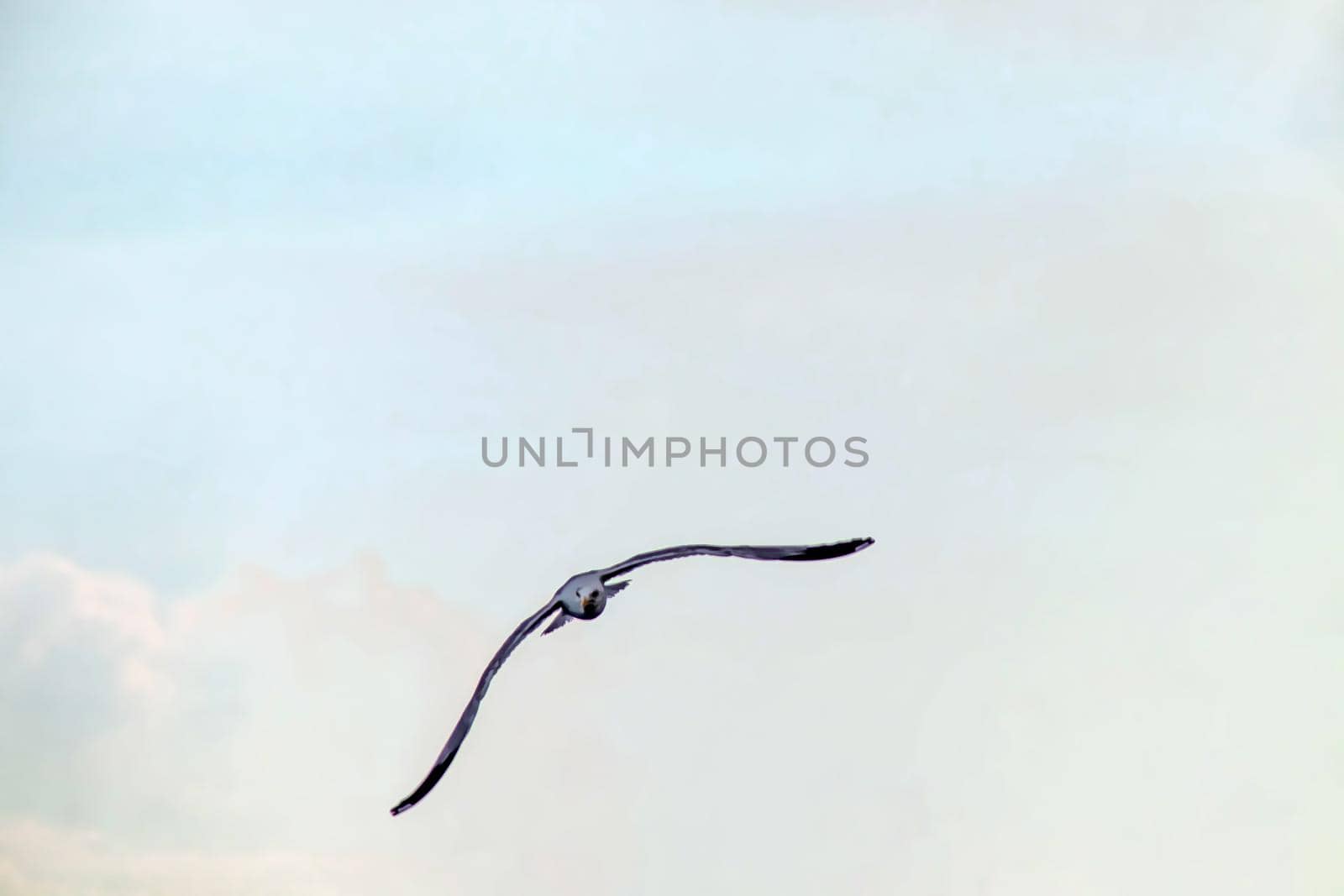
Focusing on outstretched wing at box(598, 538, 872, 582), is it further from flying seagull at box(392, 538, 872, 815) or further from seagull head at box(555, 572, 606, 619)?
seagull head at box(555, 572, 606, 619)

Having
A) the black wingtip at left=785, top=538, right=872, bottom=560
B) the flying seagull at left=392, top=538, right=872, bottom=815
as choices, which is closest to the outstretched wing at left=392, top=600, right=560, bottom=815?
the flying seagull at left=392, top=538, right=872, bottom=815

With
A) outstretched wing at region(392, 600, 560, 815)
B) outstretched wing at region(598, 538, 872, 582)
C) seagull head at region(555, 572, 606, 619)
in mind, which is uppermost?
outstretched wing at region(598, 538, 872, 582)

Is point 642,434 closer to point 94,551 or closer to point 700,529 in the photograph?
point 700,529

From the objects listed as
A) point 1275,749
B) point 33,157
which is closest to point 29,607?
point 33,157

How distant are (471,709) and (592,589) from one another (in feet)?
2.23

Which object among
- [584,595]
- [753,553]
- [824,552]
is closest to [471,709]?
[584,595]

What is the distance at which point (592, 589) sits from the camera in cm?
468

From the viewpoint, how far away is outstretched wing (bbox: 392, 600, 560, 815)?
15.2ft

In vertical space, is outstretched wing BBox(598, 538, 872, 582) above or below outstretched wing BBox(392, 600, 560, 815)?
above

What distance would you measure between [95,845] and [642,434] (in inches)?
121

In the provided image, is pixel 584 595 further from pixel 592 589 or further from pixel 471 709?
pixel 471 709

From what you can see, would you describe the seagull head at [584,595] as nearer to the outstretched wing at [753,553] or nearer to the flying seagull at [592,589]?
the flying seagull at [592,589]

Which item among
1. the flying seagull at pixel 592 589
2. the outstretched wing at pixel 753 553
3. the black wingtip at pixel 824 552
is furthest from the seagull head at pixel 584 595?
the black wingtip at pixel 824 552

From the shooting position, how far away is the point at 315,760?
5223mm
